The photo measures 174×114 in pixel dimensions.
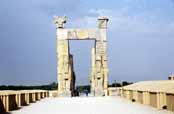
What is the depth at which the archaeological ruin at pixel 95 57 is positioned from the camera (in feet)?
173

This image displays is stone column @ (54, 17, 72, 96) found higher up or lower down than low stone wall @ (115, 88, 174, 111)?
higher up

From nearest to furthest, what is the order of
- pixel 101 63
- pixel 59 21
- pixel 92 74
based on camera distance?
1. pixel 101 63
2. pixel 59 21
3. pixel 92 74

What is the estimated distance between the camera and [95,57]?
53875 mm

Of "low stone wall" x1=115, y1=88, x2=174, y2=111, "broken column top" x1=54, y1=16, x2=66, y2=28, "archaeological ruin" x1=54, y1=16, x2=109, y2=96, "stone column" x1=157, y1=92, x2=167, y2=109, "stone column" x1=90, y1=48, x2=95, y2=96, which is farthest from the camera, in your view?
"broken column top" x1=54, y1=16, x2=66, y2=28

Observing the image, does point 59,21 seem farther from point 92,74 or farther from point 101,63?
point 92,74

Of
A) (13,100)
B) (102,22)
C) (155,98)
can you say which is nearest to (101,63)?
(102,22)

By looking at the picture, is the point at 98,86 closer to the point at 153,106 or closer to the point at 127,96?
the point at 127,96

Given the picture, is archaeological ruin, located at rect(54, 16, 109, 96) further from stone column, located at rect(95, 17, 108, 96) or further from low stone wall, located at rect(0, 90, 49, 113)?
low stone wall, located at rect(0, 90, 49, 113)

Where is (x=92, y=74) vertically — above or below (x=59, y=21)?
below

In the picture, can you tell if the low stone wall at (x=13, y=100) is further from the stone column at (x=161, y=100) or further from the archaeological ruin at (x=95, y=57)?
the archaeological ruin at (x=95, y=57)

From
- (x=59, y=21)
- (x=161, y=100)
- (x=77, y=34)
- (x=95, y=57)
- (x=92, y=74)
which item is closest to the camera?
(x=161, y=100)

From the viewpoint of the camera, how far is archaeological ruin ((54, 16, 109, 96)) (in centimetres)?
5284

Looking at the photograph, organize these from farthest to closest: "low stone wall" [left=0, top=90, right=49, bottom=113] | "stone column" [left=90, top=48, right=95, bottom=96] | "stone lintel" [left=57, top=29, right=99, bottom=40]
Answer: "stone column" [left=90, top=48, right=95, bottom=96], "stone lintel" [left=57, top=29, right=99, bottom=40], "low stone wall" [left=0, top=90, right=49, bottom=113]

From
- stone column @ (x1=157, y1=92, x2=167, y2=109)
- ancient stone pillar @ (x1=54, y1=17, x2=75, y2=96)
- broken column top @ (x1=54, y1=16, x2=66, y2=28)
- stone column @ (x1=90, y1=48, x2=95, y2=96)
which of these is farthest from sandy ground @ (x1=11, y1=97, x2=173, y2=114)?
broken column top @ (x1=54, y1=16, x2=66, y2=28)
